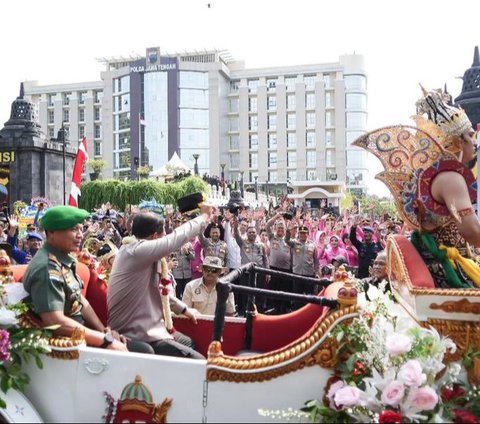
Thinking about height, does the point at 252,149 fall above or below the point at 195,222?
above

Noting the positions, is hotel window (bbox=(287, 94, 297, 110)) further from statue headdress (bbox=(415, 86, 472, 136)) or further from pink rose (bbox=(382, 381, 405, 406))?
pink rose (bbox=(382, 381, 405, 406))

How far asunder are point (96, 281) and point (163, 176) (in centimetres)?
4720

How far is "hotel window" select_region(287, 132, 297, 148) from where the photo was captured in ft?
271

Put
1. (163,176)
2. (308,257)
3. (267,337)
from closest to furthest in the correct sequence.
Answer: (267,337) < (308,257) < (163,176)

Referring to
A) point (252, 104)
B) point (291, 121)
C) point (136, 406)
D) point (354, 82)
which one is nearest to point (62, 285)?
point (136, 406)

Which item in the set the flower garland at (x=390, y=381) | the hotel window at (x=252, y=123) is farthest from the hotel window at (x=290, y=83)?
the flower garland at (x=390, y=381)

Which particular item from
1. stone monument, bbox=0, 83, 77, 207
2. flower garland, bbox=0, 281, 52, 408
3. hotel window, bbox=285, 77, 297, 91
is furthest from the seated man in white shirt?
hotel window, bbox=285, 77, 297, 91

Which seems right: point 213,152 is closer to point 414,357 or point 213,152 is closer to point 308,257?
point 308,257

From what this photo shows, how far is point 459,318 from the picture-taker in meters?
2.85

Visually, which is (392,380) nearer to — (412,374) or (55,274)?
(412,374)

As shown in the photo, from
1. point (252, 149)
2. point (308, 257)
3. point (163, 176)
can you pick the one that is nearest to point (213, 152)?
point (252, 149)

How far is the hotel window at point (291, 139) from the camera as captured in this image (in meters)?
82.8

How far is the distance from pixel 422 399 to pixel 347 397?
0.34 metres

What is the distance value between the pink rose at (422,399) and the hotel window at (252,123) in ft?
Answer: 273
